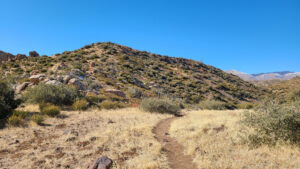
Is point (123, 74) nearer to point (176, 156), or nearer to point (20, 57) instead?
point (20, 57)

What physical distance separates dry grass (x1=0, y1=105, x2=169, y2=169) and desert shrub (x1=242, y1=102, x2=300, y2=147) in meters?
3.82

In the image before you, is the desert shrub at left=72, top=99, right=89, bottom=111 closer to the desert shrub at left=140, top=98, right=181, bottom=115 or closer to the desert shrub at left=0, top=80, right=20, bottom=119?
the desert shrub at left=0, top=80, right=20, bottom=119

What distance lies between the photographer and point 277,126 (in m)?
6.26

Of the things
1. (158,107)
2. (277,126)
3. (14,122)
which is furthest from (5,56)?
(277,126)

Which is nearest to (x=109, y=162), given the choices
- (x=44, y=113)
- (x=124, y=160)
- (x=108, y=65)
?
(x=124, y=160)

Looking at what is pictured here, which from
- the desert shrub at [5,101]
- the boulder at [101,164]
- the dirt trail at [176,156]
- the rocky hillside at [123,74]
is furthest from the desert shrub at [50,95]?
the boulder at [101,164]

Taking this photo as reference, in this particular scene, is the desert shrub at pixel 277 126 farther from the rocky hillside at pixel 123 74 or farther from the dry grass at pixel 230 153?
the rocky hillside at pixel 123 74

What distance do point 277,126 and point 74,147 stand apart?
7.58 m

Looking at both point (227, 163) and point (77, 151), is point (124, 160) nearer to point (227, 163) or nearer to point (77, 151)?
point (77, 151)

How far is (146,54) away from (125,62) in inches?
555

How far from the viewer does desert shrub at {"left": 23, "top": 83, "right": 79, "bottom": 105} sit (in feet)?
45.5

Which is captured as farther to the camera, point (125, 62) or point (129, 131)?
point (125, 62)

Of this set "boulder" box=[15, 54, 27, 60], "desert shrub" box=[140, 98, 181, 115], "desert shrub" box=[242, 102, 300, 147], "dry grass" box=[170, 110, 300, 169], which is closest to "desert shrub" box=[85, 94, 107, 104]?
"desert shrub" box=[140, 98, 181, 115]

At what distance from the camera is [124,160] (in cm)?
539
